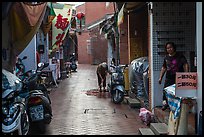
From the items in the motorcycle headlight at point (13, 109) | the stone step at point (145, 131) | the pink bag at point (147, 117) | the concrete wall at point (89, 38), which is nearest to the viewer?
the motorcycle headlight at point (13, 109)

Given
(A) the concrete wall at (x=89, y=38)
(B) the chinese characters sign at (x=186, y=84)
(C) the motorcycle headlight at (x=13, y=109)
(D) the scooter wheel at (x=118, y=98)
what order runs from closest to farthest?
(B) the chinese characters sign at (x=186, y=84)
(C) the motorcycle headlight at (x=13, y=109)
(D) the scooter wheel at (x=118, y=98)
(A) the concrete wall at (x=89, y=38)

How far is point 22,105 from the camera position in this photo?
21.5 feet

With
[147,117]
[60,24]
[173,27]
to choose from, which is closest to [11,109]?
[147,117]

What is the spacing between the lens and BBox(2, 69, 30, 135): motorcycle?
19.3ft

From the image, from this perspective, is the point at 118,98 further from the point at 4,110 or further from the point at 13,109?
the point at 4,110

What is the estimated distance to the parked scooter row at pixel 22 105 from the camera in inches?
234

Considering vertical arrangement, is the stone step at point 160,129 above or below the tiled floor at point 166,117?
below

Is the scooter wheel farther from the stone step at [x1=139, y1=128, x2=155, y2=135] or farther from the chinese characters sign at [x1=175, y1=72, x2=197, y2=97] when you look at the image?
the chinese characters sign at [x1=175, y1=72, x2=197, y2=97]

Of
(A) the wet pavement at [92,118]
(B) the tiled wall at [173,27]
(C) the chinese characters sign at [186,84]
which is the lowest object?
(A) the wet pavement at [92,118]

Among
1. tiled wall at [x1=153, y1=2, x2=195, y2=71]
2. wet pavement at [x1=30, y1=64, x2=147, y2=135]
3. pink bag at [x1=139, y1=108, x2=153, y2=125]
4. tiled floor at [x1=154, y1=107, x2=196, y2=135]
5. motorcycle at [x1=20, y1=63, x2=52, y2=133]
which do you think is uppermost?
tiled wall at [x1=153, y1=2, x2=195, y2=71]

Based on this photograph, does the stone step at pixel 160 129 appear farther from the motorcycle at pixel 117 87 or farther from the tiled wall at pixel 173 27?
the motorcycle at pixel 117 87

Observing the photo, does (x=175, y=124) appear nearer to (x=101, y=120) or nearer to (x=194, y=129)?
(x=194, y=129)

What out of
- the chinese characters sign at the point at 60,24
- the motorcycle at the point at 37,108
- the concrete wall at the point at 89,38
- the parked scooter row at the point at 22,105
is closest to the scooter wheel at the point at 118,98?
the parked scooter row at the point at 22,105

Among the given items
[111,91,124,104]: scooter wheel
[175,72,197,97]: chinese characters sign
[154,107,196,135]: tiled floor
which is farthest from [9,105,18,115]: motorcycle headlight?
[111,91,124,104]: scooter wheel
